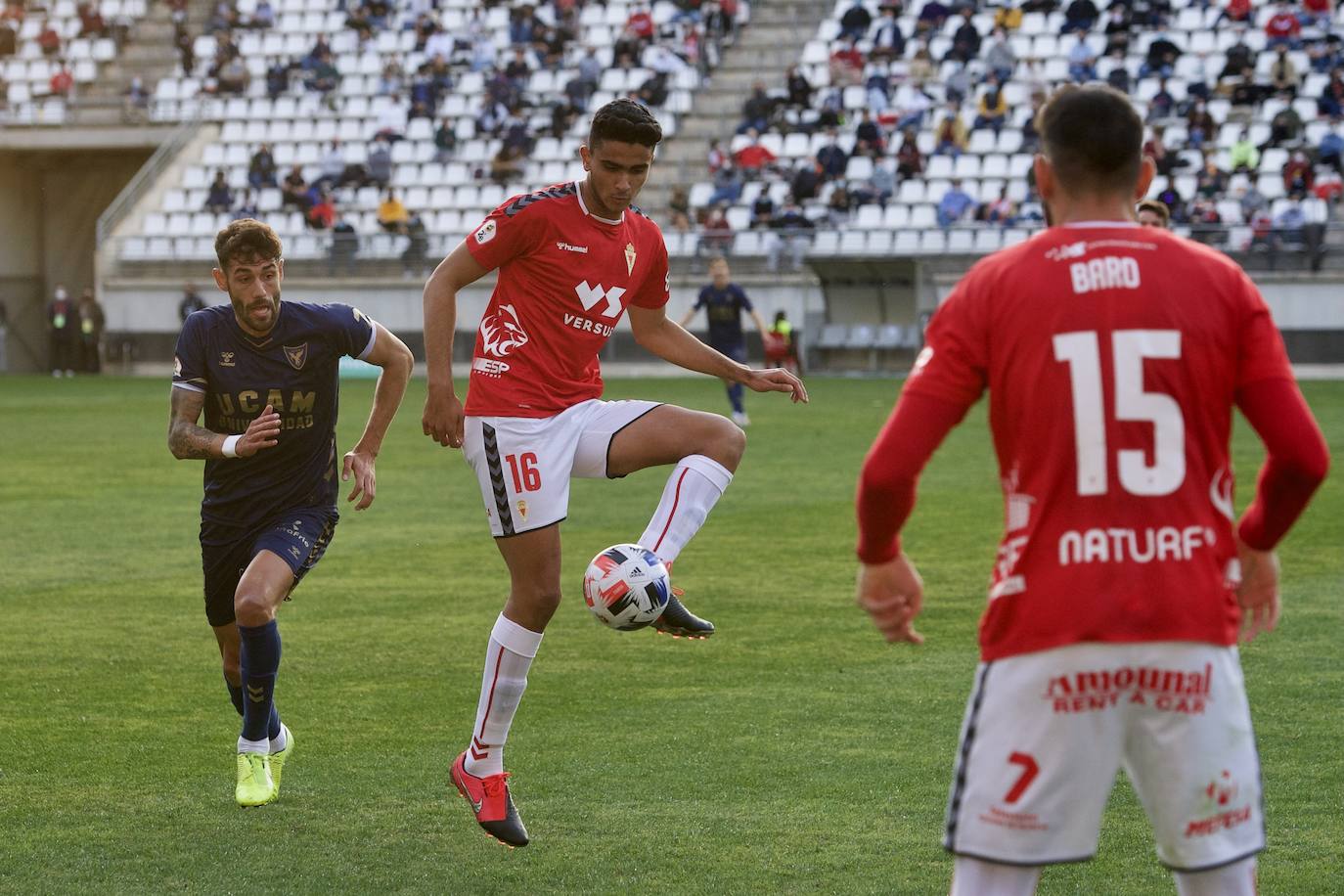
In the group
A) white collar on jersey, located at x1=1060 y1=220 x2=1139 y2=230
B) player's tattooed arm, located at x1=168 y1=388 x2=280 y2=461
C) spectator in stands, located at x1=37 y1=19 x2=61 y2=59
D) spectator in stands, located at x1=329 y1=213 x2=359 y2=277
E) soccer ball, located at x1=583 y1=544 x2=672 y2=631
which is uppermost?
spectator in stands, located at x1=37 y1=19 x2=61 y2=59

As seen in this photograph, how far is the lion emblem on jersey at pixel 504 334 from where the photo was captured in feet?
19.9

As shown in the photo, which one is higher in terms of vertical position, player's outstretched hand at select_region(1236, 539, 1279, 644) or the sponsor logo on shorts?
player's outstretched hand at select_region(1236, 539, 1279, 644)

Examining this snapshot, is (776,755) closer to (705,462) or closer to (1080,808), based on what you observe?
(705,462)

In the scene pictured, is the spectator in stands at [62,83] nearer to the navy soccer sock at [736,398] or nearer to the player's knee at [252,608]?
the navy soccer sock at [736,398]

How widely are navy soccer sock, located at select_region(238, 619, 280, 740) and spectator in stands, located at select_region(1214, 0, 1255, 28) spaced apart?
30.7 m

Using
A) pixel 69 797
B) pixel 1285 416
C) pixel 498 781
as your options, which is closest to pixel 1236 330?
pixel 1285 416

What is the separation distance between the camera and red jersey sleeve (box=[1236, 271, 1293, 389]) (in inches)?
128

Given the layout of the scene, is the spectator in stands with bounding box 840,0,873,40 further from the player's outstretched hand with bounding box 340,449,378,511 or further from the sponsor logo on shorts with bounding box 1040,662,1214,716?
the sponsor logo on shorts with bounding box 1040,662,1214,716

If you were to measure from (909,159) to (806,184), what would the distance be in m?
1.92

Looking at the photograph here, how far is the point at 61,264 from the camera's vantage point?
1736 inches

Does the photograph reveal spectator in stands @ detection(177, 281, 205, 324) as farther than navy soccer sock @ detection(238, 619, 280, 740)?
Yes

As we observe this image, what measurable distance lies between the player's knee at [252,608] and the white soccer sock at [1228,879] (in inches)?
133

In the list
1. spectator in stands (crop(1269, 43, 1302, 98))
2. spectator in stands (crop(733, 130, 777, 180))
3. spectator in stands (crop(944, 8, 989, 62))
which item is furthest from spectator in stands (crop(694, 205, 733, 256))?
spectator in stands (crop(1269, 43, 1302, 98))

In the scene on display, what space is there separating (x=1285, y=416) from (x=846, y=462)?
14492 millimetres
